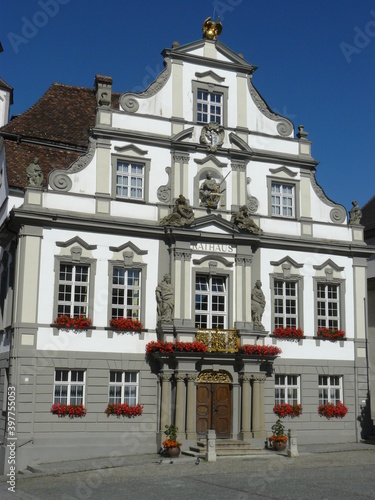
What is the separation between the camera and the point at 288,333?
26203 mm

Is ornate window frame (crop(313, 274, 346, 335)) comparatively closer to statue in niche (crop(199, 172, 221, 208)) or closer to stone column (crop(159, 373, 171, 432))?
statue in niche (crop(199, 172, 221, 208))

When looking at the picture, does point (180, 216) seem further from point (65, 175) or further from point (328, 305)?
point (328, 305)

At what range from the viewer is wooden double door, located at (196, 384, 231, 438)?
24.6m

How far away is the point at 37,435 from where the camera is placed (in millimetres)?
22297

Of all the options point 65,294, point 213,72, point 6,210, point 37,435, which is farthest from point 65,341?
point 213,72

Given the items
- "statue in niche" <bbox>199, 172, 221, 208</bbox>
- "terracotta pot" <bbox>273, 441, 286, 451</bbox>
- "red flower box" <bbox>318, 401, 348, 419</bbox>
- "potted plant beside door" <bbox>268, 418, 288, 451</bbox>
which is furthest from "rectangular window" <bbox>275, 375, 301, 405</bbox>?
"statue in niche" <bbox>199, 172, 221, 208</bbox>

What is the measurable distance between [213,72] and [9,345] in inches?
483

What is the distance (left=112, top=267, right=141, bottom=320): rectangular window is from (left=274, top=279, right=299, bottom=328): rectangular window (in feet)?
17.2

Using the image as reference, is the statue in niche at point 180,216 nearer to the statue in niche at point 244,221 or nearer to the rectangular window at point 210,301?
the statue in niche at point 244,221

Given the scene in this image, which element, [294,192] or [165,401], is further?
[294,192]

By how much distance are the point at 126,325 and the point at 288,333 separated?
6.08 meters

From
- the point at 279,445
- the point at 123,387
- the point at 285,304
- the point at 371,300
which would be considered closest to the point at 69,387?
the point at 123,387

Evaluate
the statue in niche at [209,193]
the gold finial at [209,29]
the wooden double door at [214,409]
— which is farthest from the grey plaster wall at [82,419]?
the gold finial at [209,29]

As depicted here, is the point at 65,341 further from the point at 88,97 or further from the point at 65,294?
the point at 88,97
